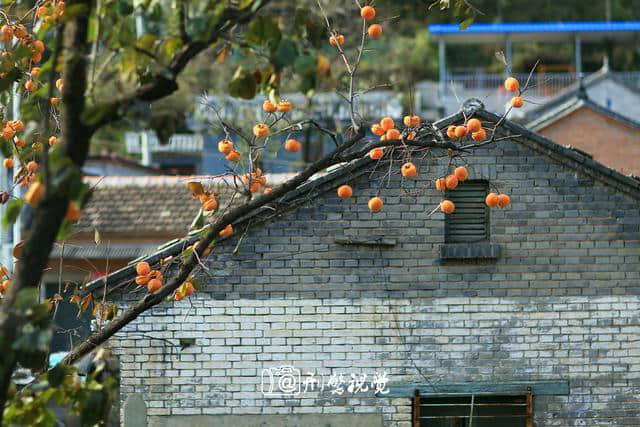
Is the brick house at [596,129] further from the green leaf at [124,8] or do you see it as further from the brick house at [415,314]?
the green leaf at [124,8]

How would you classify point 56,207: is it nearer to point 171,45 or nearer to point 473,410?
point 171,45

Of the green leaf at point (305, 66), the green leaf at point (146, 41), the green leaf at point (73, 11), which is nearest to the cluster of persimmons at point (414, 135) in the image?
the green leaf at point (305, 66)

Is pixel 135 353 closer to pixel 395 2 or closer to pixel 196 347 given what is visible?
pixel 196 347

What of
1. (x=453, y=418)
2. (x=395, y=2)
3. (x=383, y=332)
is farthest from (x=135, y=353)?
(x=395, y=2)

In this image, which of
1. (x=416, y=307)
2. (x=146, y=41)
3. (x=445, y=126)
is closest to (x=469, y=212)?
(x=445, y=126)

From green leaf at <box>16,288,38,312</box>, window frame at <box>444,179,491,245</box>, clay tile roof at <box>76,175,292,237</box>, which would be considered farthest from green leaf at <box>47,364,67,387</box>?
clay tile roof at <box>76,175,292,237</box>

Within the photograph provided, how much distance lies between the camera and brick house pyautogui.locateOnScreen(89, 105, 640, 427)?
37.4 ft

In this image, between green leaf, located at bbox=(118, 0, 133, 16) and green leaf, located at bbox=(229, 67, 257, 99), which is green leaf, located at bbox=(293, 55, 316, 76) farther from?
green leaf, located at bbox=(118, 0, 133, 16)

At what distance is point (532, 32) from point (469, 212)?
22846 millimetres

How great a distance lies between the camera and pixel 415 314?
11523mm

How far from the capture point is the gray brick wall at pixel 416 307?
37.4 feet

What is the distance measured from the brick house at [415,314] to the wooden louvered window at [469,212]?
0.14 metres

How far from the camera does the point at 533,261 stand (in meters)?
11.6

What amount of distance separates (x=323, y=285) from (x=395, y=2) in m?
28.7
